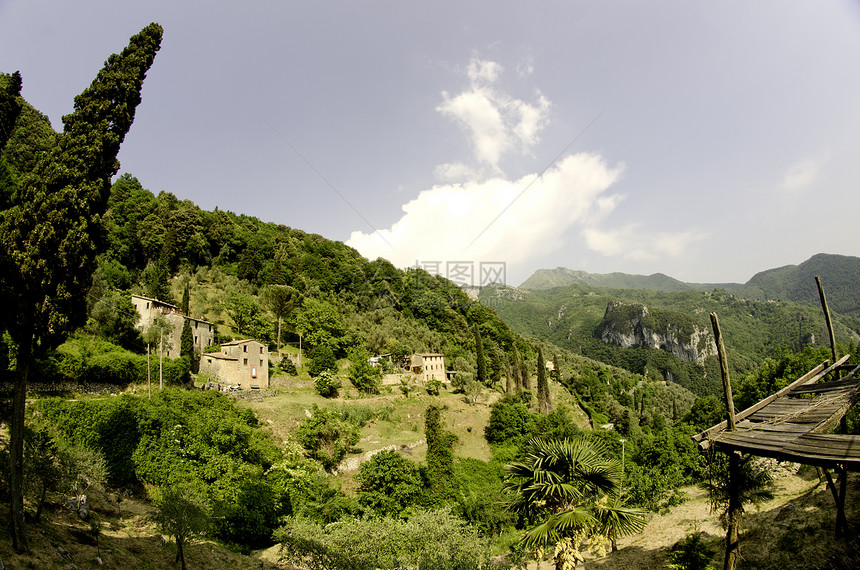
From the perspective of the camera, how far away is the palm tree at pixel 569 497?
8453 mm

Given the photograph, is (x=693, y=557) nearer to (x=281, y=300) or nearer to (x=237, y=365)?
(x=237, y=365)

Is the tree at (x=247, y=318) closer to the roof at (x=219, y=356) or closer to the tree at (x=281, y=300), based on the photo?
the tree at (x=281, y=300)

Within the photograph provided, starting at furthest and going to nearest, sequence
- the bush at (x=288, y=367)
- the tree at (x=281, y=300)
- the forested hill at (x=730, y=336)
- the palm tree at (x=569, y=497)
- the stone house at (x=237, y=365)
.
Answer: the forested hill at (x=730, y=336) < the tree at (x=281, y=300) < the bush at (x=288, y=367) < the stone house at (x=237, y=365) < the palm tree at (x=569, y=497)

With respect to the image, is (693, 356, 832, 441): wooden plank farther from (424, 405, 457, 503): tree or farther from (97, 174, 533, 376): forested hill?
(97, 174, 533, 376): forested hill

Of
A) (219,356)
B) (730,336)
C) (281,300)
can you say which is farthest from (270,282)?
(730,336)

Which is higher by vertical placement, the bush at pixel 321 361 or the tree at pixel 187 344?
the tree at pixel 187 344

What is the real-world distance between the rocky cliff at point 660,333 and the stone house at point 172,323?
19078cm

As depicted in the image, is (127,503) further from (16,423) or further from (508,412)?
(508,412)

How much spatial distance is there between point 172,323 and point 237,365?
6434 millimetres

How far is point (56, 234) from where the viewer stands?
31.6 ft

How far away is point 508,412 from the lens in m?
35.5

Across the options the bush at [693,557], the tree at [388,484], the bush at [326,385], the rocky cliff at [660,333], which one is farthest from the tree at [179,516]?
the rocky cliff at [660,333]

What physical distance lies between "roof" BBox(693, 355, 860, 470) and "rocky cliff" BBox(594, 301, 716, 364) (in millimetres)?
190580

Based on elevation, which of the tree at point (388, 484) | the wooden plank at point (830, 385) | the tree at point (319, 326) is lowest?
the tree at point (388, 484)
